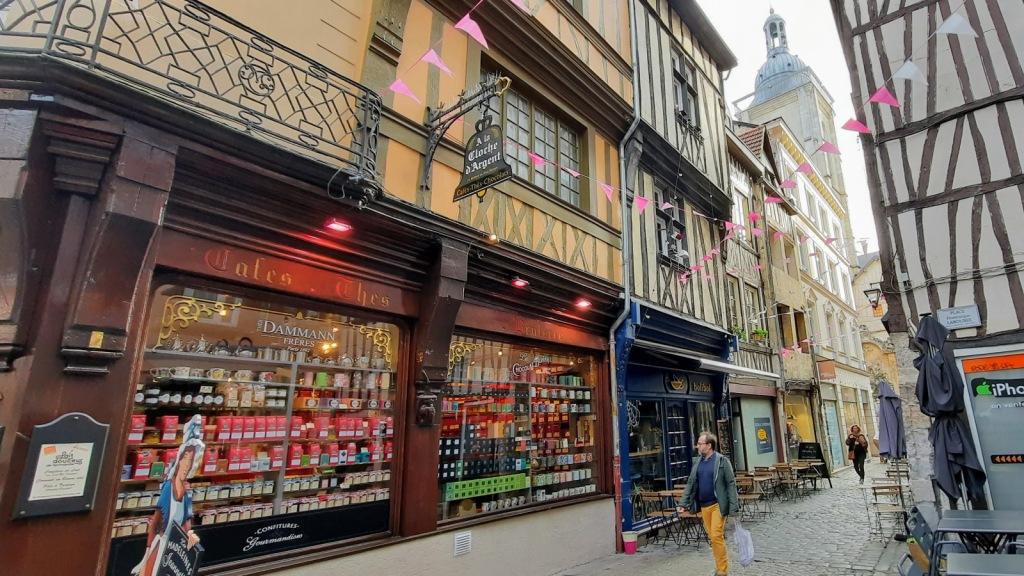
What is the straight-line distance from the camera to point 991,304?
6.46 metres

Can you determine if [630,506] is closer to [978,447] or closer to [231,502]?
[978,447]

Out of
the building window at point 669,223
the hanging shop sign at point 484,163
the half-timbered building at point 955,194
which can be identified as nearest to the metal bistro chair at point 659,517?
the half-timbered building at point 955,194

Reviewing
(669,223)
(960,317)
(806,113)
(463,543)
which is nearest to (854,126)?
(960,317)

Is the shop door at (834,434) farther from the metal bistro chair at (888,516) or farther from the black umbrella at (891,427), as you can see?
the black umbrella at (891,427)

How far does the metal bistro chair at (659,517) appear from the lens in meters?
8.12

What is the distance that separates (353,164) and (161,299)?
71.4 inches

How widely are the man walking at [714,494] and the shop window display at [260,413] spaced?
364cm

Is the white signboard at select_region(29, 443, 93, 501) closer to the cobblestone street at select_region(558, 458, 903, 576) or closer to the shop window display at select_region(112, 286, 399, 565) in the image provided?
the shop window display at select_region(112, 286, 399, 565)

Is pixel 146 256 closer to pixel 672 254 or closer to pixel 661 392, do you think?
pixel 661 392

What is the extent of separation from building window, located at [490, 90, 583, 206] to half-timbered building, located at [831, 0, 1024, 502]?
4.53 m

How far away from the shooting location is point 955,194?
6938mm

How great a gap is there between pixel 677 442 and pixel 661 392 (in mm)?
1251

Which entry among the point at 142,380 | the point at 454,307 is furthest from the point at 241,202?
the point at 454,307

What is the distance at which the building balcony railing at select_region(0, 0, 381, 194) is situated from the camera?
315cm
